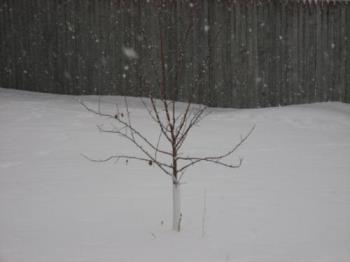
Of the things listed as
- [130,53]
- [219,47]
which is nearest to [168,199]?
[219,47]

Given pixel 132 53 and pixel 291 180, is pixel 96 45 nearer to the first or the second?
pixel 132 53

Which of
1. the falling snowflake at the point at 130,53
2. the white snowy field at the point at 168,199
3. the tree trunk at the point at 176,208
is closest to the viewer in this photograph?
the white snowy field at the point at 168,199

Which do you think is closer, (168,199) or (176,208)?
(176,208)

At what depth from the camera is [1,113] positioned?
983 centimetres

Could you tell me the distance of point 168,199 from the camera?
585cm

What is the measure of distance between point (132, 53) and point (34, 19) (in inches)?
99.0

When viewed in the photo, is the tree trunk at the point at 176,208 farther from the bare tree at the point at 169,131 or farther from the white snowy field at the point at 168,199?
the white snowy field at the point at 168,199

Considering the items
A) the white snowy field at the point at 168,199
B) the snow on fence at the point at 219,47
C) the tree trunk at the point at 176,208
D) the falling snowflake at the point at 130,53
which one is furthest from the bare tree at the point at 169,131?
the falling snowflake at the point at 130,53

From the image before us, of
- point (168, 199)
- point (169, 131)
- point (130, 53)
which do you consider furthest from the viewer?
point (130, 53)

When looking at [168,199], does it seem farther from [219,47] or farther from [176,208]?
[219,47]

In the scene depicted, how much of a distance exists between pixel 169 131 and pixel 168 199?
116cm

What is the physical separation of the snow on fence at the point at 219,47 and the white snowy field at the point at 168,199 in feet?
9.19

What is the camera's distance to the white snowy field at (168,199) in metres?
4.63

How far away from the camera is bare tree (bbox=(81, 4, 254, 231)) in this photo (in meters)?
4.97
